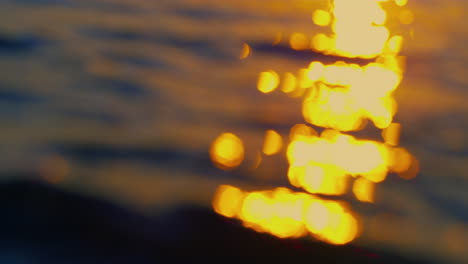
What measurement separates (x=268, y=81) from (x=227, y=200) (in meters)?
0.65

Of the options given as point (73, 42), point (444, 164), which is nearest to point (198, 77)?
point (73, 42)

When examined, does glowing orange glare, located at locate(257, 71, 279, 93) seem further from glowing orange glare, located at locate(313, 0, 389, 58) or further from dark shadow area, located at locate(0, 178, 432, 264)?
dark shadow area, located at locate(0, 178, 432, 264)

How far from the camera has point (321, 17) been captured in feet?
7.72

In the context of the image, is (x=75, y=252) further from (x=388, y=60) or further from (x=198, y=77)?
(x=388, y=60)

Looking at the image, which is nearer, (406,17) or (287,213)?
(287,213)

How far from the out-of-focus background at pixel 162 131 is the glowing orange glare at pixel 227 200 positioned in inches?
0.9

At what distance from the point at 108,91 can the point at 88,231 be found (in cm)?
58

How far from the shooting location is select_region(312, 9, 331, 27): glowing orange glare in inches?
89.4

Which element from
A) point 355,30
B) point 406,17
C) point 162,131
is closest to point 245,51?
point 355,30

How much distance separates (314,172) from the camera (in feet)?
3.97

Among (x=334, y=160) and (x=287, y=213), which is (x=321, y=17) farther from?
(x=287, y=213)

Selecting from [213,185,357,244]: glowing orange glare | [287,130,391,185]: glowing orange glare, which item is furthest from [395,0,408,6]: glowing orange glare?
[213,185,357,244]: glowing orange glare

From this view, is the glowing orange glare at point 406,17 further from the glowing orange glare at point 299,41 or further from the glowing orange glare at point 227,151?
the glowing orange glare at point 227,151

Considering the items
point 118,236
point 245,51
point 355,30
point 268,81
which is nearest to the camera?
point 118,236
